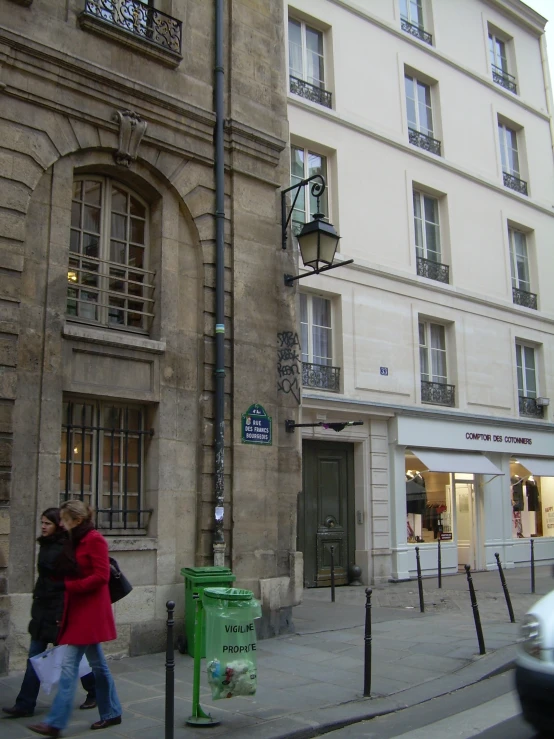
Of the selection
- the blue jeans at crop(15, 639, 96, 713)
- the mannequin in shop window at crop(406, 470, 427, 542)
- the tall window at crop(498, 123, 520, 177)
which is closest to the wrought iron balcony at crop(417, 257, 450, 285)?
the tall window at crop(498, 123, 520, 177)

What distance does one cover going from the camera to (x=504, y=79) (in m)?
22.9

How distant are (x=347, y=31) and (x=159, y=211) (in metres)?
10.3

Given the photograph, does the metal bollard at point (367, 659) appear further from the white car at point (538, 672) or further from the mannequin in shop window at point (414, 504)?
the mannequin in shop window at point (414, 504)

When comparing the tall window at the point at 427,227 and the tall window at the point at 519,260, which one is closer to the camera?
the tall window at the point at 427,227

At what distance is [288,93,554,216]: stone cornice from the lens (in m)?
16.8

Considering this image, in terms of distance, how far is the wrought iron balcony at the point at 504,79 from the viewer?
22578 millimetres

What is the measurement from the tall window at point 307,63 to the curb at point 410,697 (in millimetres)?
12491

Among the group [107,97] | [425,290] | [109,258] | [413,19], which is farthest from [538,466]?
[107,97]

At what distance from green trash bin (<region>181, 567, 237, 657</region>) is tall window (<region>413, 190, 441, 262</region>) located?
12.0 meters

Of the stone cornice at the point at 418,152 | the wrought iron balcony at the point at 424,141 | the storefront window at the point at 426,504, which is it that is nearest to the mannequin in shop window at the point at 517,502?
the storefront window at the point at 426,504

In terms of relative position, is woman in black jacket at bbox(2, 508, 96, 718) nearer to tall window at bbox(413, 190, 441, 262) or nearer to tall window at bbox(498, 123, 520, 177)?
tall window at bbox(413, 190, 441, 262)

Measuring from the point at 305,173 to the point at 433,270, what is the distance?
4.48 meters

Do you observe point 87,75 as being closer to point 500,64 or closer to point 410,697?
point 410,697

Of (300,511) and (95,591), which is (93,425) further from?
(300,511)
